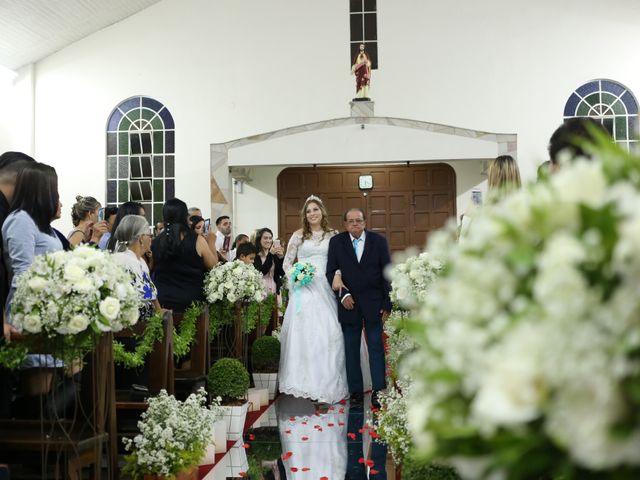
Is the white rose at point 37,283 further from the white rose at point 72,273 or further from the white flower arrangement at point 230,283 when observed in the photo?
the white flower arrangement at point 230,283

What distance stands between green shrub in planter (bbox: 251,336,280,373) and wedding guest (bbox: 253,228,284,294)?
1.35m

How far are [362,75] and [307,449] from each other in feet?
34.1

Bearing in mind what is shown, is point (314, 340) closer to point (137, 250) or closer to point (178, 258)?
point (178, 258)

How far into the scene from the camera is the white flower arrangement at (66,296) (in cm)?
339

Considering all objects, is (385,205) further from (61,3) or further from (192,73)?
(61,3)

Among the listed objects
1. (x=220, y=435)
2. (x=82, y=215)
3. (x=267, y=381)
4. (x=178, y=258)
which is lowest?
A: (x=220, y=435)

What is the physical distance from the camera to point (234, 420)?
6.05m

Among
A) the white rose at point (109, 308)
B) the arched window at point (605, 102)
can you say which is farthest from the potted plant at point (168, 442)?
the arched window at point (605, 102)

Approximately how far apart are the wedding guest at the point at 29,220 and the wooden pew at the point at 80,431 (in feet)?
0.82

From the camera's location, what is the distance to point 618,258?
0.97 metres

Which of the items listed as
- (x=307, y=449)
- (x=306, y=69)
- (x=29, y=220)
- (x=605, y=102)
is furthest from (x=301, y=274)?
(x=605, y=102)

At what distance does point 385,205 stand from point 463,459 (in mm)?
16536

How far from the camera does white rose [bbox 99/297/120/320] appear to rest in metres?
3.47

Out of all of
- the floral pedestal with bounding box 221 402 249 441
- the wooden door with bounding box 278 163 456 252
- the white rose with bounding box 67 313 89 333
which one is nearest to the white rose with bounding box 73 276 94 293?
the white rose with bounding box 67 313 89 333
